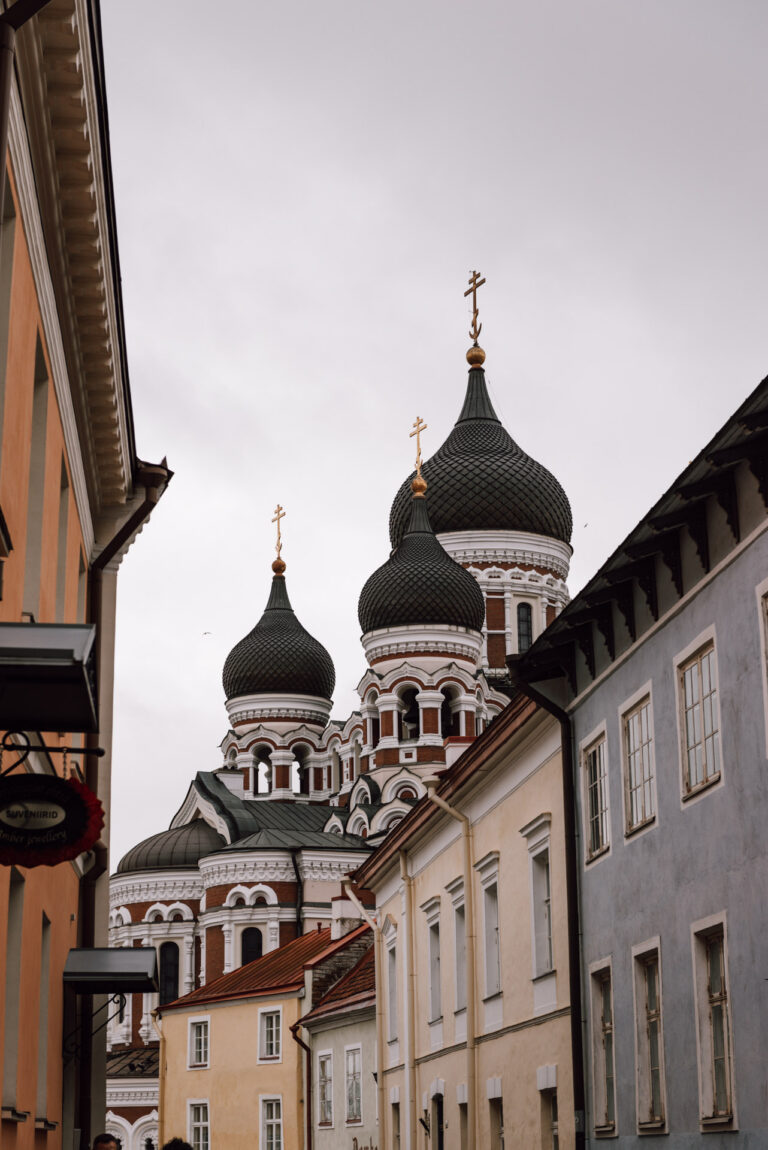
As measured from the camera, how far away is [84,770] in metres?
14.3

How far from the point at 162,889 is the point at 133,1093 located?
26.4ft

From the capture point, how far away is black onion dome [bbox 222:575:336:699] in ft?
214

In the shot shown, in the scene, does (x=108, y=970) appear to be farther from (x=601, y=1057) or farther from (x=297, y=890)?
(x=297, y=890)

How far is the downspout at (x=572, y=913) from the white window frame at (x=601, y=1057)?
249mm

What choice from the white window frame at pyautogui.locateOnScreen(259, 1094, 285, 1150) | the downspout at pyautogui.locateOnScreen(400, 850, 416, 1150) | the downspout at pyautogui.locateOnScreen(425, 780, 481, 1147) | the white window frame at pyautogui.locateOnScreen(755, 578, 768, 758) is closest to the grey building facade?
the white window frame at pyautogui.locateOnScreen(755, 578, 768, 758)

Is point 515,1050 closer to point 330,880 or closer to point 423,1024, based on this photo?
point 423,1024

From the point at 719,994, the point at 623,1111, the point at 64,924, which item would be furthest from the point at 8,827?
the point at 623,1111

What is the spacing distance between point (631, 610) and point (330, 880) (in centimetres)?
4493

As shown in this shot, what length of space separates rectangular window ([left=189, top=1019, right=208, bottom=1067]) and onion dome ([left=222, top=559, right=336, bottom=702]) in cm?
2588

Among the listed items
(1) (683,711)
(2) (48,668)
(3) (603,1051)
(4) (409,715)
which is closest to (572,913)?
(3) (603,1051)

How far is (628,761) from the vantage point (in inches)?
567

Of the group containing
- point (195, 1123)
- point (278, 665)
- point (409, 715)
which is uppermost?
point (278, 665)

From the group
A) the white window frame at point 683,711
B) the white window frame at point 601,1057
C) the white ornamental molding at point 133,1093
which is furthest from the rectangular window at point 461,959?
the white ornamental molding at point 133,1093

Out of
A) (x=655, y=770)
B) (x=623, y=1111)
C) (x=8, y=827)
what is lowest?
(x=623, y=1111)
